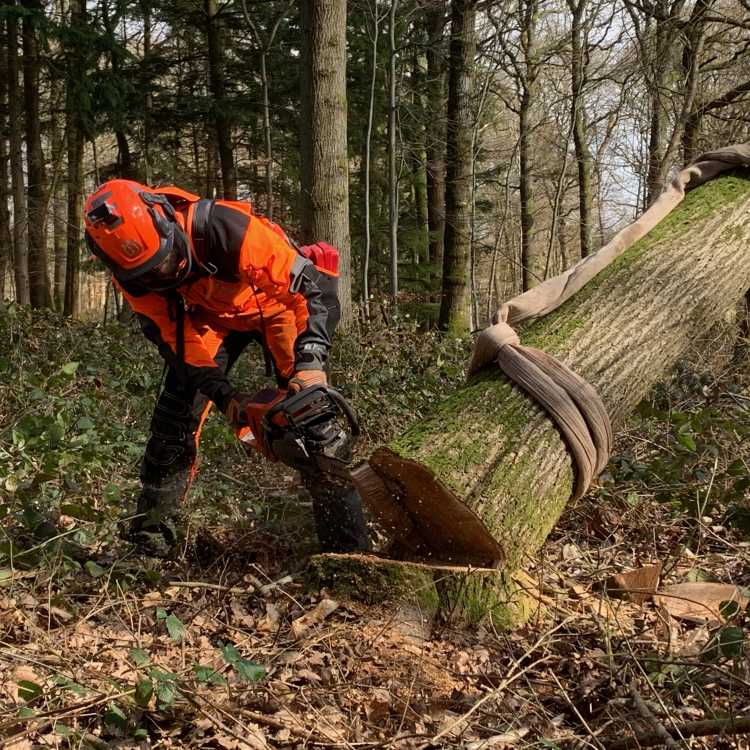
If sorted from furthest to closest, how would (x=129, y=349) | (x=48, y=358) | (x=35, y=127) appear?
(x=35, y=127) → (x=129, y=349) → (x=48, y=358)

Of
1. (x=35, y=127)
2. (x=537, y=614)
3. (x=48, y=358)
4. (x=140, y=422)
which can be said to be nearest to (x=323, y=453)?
(x=537, y=614)

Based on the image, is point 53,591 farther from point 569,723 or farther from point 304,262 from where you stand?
point 569,723

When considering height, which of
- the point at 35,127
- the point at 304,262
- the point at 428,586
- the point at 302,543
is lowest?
the point at 302,543

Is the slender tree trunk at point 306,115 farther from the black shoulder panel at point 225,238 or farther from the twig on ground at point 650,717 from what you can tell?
the twig on ground at point 650,717

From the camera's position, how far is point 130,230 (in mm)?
2812

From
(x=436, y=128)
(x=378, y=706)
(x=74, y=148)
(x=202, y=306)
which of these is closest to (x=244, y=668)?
(x=378, y=706)

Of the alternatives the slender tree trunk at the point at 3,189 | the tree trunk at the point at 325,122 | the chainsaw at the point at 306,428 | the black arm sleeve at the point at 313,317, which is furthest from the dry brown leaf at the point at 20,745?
the slender tree trunk at the point at 3,189

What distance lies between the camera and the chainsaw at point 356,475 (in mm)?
2496

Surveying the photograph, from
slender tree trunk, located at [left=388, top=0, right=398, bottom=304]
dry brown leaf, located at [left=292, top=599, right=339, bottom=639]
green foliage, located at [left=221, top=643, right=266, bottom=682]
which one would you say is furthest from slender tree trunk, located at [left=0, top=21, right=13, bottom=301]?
green foliage, located at [left=221, top=643, right=266, bottom=682]

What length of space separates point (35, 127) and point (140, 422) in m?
8.25

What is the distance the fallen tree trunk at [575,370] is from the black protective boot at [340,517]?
1.47 feet

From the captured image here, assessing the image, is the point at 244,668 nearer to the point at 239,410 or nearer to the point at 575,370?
the point at 239,410

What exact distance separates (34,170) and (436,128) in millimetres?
7423

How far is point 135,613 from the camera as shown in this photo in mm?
2584
